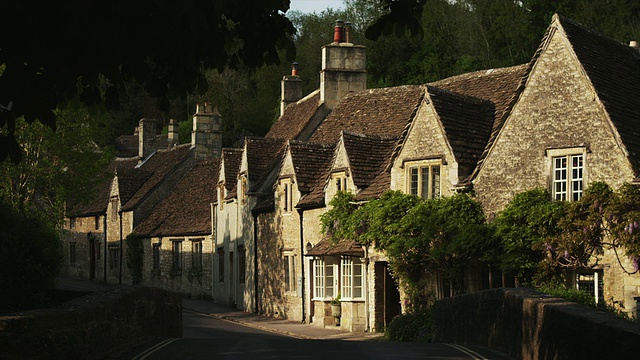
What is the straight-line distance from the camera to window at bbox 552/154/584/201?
25.6 m

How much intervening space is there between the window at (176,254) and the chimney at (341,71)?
12.8 meters

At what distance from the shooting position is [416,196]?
2955 cm

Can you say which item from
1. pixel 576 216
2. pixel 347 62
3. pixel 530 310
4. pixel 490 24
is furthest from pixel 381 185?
pixel 490 24

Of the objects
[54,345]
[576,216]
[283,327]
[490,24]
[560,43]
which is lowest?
[283,327]

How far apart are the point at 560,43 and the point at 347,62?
18823mm

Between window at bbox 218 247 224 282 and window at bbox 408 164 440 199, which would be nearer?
window at bbox 408 164 440 199

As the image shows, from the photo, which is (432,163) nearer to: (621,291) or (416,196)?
(416,196)

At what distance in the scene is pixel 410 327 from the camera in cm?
2689

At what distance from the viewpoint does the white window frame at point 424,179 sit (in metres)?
29.4

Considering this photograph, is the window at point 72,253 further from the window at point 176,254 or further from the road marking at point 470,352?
the road marking at point 470,352

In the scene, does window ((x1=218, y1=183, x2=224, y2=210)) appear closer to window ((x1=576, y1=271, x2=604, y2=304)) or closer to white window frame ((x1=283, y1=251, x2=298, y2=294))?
white window frame ((x1=283, y1=251, x2=298, y2=294))

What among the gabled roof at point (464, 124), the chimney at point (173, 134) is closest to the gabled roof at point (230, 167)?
the gabled roof at point (464, 124)

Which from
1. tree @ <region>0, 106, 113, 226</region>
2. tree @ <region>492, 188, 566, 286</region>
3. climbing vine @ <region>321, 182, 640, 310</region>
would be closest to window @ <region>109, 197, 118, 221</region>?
tree @ <region>0, 106, 113, 226</region>

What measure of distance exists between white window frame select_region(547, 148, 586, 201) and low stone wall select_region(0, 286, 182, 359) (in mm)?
10244
